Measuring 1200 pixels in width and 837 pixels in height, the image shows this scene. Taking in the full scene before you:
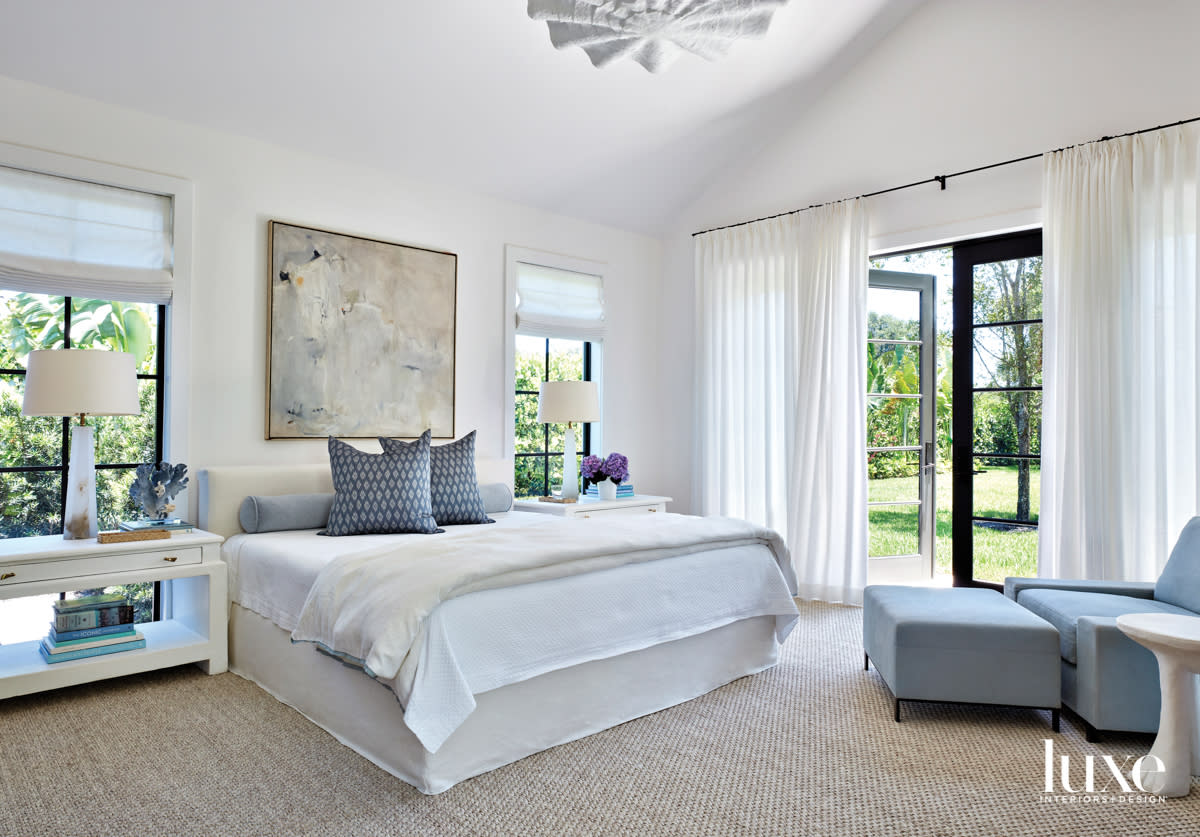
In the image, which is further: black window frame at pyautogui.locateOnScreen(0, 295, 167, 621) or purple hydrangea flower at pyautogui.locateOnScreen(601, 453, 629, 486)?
purple hydrangea flower at pyautogui.locateOnScreen(601, 453, 629, 486)

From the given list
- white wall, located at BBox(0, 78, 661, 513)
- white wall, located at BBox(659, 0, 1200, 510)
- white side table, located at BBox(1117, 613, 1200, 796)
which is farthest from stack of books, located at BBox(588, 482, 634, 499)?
white side table, located at BBox(1117, 613, 1200, 796)

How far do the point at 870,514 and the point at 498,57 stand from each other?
134 inches

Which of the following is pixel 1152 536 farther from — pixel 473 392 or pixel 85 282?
pixel 85 282

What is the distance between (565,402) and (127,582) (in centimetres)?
242

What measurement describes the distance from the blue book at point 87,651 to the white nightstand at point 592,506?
200 cm

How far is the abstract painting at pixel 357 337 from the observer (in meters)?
3.88

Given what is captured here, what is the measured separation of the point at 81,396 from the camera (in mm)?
2947

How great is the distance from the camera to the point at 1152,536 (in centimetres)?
347

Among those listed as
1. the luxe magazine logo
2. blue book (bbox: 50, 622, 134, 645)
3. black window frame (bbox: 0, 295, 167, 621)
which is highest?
black window frame (bbox: 0, 295, 167, 621)

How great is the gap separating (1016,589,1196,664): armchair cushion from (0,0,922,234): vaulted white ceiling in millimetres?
3026

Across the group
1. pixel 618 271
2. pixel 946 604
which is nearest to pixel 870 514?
pixel 946 604

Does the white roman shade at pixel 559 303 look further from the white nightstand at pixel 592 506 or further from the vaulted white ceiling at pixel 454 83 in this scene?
the white nightstand at pixel 592 506

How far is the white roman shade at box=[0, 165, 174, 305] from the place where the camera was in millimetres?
3146

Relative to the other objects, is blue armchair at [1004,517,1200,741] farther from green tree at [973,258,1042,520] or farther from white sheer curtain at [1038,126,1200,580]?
green tree at [973,258,1042,520]
